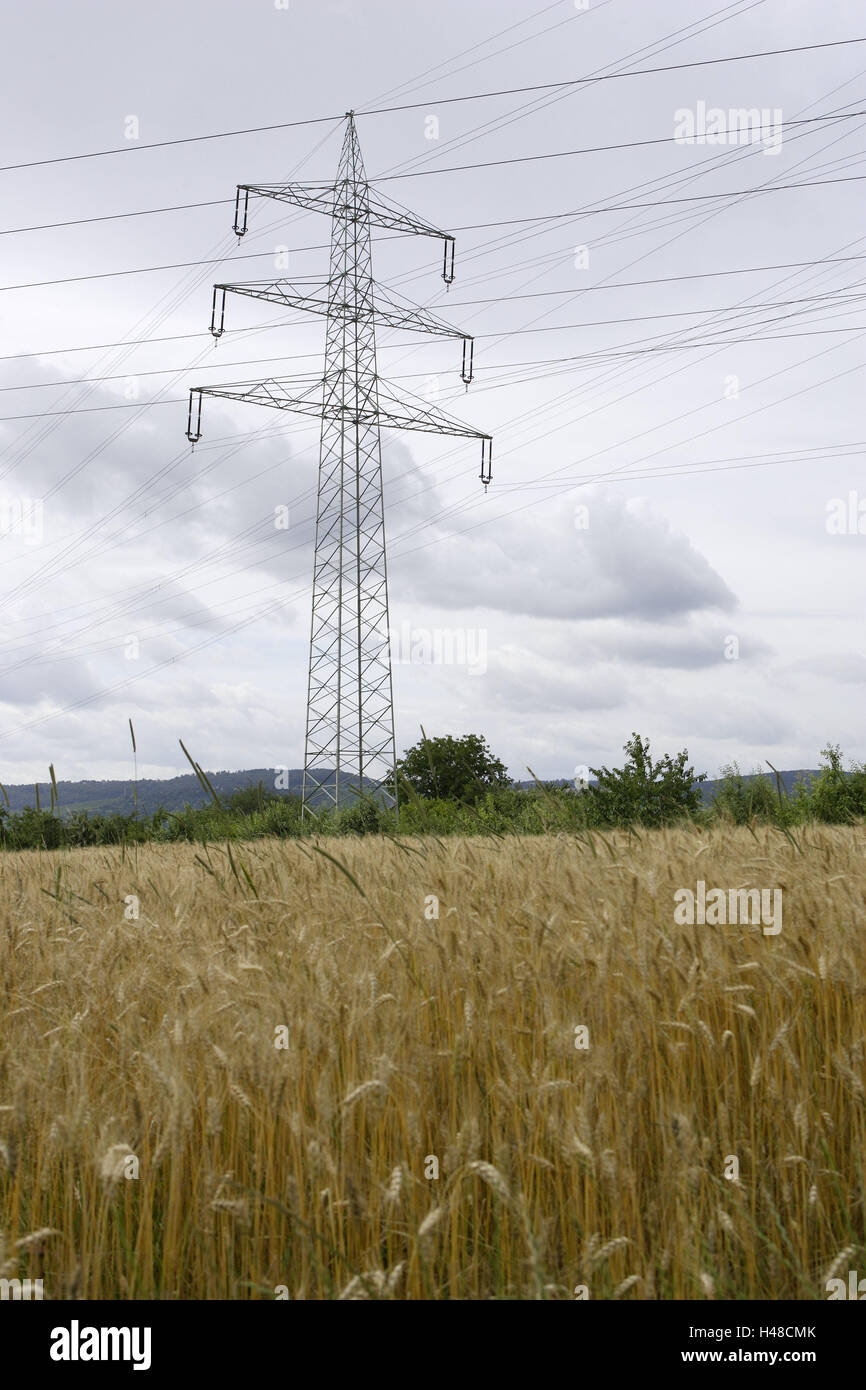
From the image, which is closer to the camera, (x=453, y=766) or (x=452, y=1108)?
(x=452, y=1108)

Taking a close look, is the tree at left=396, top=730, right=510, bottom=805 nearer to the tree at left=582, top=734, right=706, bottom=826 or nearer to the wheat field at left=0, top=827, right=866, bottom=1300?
the tree at left=582, top=734, right=706, bottom=826

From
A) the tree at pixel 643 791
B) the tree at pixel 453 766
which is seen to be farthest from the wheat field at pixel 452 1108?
the tree at pixel 453 766

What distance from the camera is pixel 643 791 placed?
13.2 metres

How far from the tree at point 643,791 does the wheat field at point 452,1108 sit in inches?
384

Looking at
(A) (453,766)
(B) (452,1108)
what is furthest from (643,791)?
(A) (453,766)

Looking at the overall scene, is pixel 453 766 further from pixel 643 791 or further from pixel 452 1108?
pixel 452 1108

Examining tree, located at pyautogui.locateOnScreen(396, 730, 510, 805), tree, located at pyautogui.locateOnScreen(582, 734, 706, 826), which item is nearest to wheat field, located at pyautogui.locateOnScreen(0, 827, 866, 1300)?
tree, located at pyautogui.locateOnScreen(582, 734, 706, 826)

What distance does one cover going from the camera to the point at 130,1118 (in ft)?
6.44

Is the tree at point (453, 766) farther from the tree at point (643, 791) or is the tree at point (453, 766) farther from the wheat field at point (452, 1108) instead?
the wheat field at point (452, 1108)

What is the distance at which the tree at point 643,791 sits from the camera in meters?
13.1

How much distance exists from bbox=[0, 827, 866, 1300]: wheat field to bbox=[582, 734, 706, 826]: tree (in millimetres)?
9744

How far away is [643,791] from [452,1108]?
11.4 meters

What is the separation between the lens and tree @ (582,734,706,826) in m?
13.1
